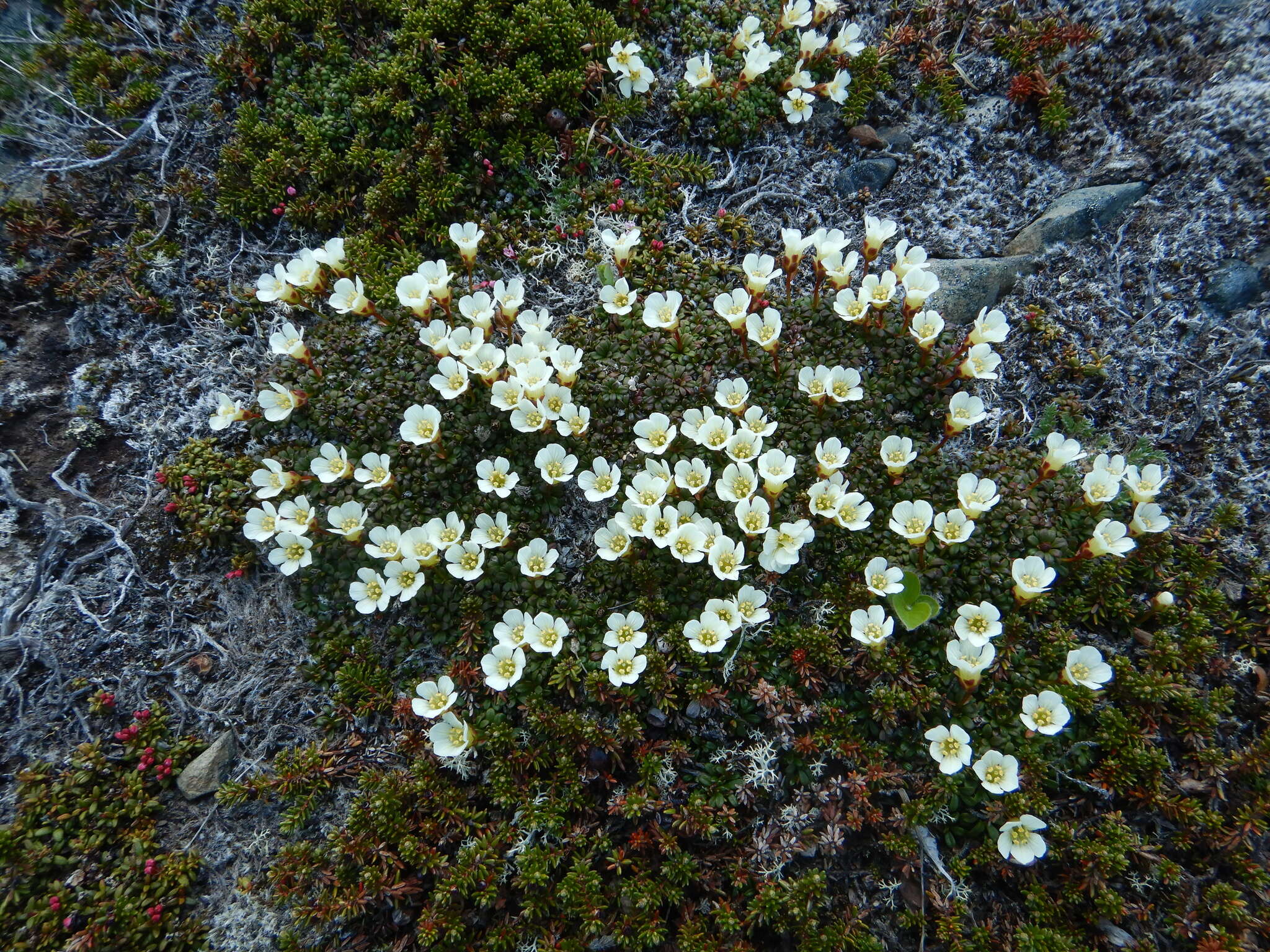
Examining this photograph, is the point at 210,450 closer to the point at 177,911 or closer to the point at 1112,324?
the point at 177,911

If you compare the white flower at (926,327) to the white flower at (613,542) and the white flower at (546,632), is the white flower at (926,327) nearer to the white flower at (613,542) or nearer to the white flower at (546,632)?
the white flower at (613,542)

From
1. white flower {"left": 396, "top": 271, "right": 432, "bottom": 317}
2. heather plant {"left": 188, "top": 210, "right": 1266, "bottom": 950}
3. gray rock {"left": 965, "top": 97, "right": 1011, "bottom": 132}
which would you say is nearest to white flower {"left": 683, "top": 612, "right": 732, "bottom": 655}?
heather plant {"left": 188, "top": 210, "right": 1266, "bottom": 950}

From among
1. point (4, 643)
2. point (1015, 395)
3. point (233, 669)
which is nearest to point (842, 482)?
point (1015, 395)

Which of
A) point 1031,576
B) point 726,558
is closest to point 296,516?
point 726,558

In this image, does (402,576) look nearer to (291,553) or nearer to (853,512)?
(291,553)

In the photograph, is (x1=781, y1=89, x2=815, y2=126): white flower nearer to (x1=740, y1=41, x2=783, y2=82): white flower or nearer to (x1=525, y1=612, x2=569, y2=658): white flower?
(x1=740, y1=41, x2=783, y2=82): white flower

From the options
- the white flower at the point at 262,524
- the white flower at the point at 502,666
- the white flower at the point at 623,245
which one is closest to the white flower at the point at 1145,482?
the white flower at the point at 623,245
